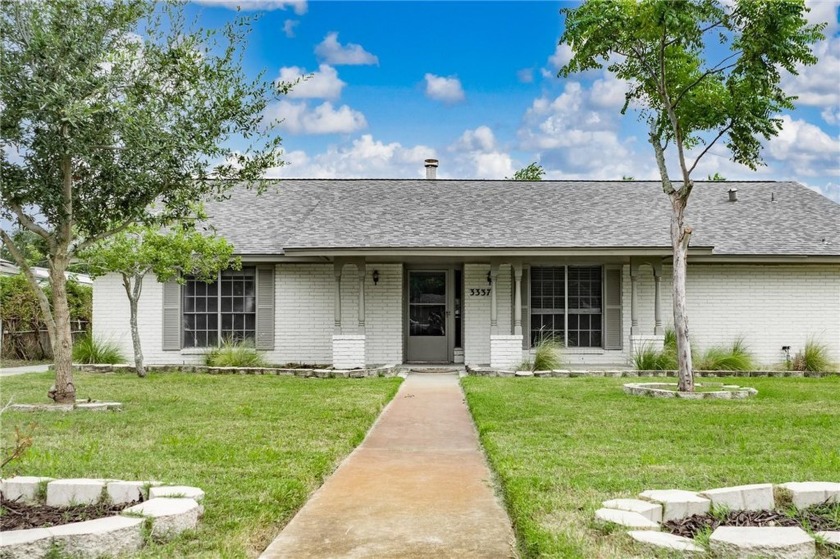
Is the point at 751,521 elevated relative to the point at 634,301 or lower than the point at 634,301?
lower

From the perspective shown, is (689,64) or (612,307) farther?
(612,307)

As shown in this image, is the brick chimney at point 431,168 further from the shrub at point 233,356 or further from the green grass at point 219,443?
the green grass at point 219,443

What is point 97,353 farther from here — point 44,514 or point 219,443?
point 44,514

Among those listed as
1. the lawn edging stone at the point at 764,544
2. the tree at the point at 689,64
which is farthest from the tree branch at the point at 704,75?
the lawn edging stone at the point at 764,544

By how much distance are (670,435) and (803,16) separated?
662 centimetres

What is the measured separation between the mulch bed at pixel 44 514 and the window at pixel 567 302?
42.3 feet

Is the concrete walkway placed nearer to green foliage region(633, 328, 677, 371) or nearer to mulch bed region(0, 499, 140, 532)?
mulch bed region(0, 499, 140, 532)

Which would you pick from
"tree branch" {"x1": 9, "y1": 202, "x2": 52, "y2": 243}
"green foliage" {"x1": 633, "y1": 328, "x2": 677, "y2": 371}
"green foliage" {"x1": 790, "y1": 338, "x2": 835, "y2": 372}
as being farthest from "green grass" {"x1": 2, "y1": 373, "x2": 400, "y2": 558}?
"green foliage" {"x1": 790, "y1": 338, "x2": 835, "y2": 372}

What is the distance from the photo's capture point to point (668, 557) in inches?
165

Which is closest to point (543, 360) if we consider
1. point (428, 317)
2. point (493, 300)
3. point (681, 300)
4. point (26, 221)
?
point (493, 300)

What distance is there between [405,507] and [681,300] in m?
7.59

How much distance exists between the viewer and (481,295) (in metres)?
17.4

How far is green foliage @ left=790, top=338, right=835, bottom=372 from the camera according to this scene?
55.2 ft

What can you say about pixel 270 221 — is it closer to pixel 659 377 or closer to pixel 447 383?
pixel 447 383
